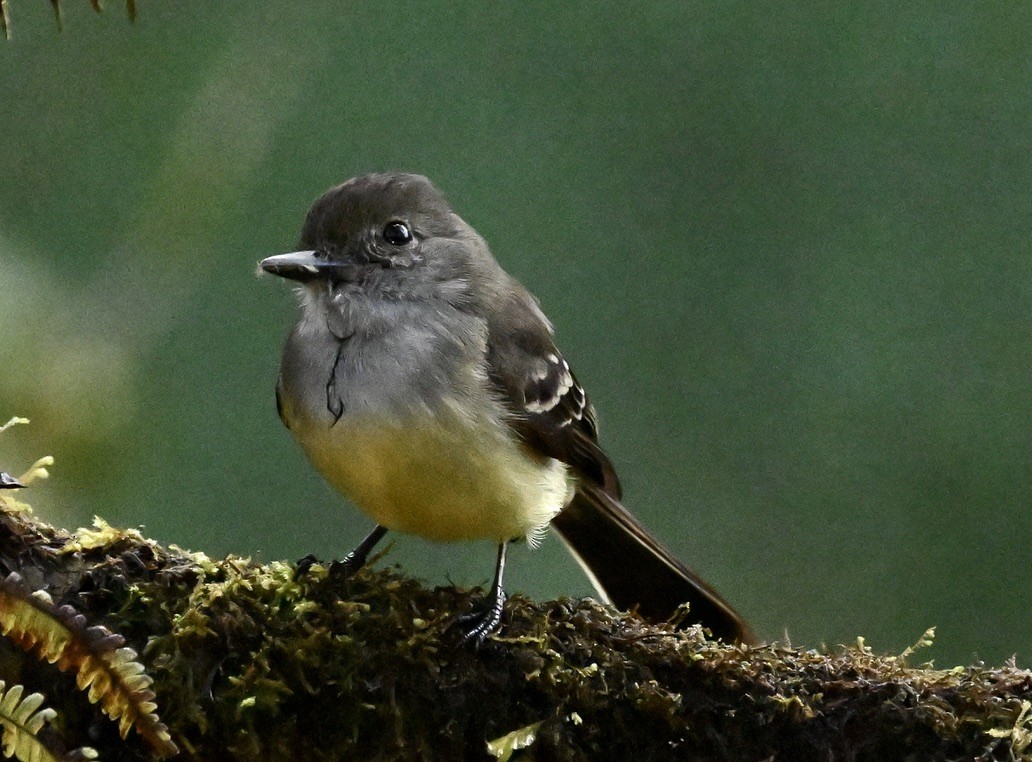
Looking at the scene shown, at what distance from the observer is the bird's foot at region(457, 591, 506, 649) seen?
3.11m

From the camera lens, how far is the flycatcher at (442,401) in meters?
3.71

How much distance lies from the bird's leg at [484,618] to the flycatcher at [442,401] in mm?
10

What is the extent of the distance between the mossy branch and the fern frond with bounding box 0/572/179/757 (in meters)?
0.26

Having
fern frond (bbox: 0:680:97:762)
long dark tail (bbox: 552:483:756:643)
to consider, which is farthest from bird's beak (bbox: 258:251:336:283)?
fern frond (bbox: 0:680:97:762)

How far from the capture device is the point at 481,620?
10.6ft

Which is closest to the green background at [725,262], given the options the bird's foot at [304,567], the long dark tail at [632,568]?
the long dark tail at [632,568]

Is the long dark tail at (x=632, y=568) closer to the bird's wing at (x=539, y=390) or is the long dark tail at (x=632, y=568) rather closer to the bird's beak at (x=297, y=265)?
the bird's wing at (x=539, y=390)

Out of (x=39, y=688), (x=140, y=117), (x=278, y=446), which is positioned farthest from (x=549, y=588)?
(x=39, y=688)

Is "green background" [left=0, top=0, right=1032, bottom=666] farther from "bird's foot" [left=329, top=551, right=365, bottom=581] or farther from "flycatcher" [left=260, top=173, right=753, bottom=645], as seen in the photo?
"bird's foot" [left=329, top=551, right=365, bottom=581]

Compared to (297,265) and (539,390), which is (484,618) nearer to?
(539,390)

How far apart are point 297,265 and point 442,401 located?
2.24 feet

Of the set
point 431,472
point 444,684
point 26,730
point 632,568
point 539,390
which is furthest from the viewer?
point 632,568

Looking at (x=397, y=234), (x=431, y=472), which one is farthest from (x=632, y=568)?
(x=397, y=234)

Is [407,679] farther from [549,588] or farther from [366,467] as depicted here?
[549,588]
